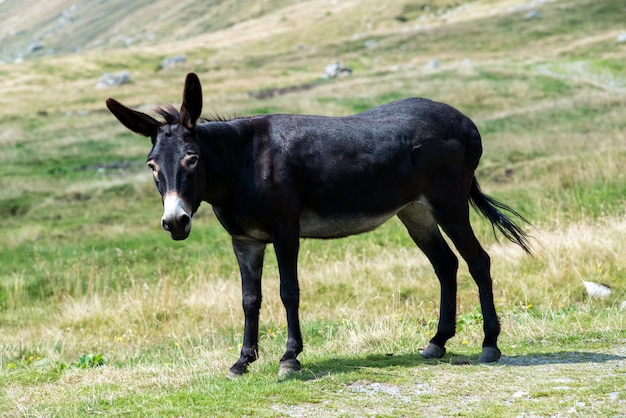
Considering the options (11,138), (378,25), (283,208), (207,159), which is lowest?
(378,25)

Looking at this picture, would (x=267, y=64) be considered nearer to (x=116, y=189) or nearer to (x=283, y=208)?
(x=116, y=189)

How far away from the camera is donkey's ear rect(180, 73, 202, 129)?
7254 mm

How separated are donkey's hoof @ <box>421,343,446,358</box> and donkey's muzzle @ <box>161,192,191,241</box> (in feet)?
9.60

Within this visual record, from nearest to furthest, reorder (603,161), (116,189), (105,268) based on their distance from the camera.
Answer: (105,268)
(603,161)
(116,189)

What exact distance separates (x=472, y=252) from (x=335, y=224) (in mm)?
1507

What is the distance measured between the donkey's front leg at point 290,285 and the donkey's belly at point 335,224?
36 cm

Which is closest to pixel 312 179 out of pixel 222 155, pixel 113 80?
pixel 222 155

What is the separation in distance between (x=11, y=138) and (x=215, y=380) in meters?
39.6

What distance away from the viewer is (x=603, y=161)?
20.0 metres

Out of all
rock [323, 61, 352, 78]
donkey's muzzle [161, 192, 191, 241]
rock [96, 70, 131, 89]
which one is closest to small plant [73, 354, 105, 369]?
donkey's muzzle [161, 192, 191, 241]

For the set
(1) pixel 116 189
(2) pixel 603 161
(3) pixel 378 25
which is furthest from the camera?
(3) pixel 378 25

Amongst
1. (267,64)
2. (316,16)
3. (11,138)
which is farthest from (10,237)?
(316,16)

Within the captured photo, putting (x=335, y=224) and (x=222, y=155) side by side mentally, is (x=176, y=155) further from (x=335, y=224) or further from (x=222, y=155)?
(x=335, y=224)

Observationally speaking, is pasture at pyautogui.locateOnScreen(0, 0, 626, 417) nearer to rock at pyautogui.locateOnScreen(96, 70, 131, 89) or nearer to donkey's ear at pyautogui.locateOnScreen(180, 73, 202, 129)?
donkey's ear at pyautogui.locateOnScreen(180, 73, 202, 129)
